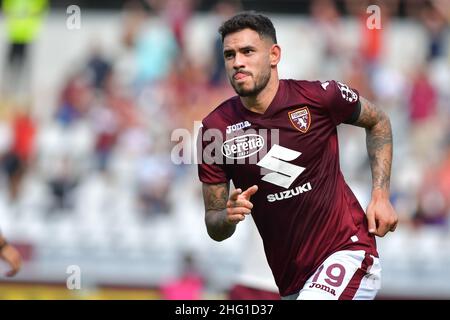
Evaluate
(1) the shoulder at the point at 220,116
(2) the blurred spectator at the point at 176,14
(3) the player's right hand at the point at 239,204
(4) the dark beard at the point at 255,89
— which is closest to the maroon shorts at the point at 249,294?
(1) the shoulder at the point at 220,116

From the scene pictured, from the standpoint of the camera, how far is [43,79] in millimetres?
19375

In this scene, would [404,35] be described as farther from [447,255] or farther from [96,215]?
[96,215]

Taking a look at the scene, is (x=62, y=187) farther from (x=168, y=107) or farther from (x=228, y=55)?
(x=228, y=55)

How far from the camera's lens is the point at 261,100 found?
6602 millimetres

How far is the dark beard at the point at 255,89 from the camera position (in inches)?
254

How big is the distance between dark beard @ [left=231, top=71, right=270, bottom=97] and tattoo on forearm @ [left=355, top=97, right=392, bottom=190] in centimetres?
78

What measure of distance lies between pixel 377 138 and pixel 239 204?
148 cm

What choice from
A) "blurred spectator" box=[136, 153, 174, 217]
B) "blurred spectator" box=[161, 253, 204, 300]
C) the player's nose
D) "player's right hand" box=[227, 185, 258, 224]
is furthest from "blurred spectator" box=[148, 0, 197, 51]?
"player's right hand" box=[227, 185, 258, 224]

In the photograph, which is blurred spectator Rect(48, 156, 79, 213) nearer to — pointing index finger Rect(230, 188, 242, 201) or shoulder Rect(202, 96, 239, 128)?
shoulder Rect(202, 96, 239, 128)

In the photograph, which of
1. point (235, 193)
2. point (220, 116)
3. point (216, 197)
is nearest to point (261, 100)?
point (220, 116)

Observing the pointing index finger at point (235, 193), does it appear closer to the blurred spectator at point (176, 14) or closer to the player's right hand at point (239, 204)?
the player's right hand at point (239, 204)

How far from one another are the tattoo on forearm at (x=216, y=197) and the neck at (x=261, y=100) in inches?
22.4

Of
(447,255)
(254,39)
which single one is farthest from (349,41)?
(254,39)
